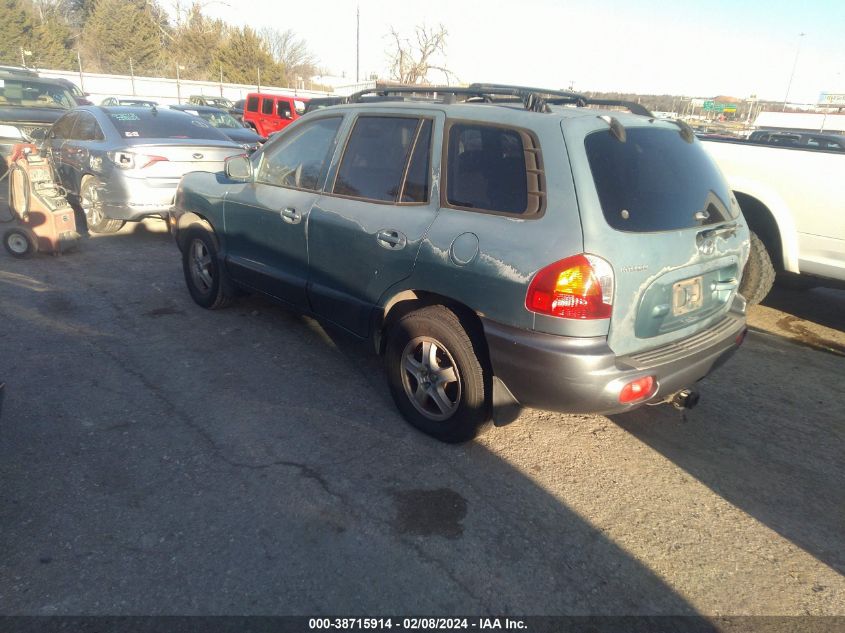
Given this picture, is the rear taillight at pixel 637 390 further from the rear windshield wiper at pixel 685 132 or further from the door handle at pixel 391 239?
the rear windshield wiper at pixel 685 132

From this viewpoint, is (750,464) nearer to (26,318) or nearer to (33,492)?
(33,492)

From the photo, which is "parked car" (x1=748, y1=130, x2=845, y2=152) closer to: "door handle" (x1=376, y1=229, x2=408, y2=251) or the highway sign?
the highway sign

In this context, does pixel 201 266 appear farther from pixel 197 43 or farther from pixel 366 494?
pixel 197 43

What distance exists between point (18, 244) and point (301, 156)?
14.9 feet

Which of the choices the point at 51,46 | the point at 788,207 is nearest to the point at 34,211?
the point at 788,207

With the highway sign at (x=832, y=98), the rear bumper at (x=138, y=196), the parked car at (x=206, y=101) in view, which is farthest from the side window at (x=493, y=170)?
the parked car at (x=206, y=101)

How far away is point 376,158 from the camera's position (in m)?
3.60

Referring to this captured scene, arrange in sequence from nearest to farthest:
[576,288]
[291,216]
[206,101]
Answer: [576,288], [291,216], [206,101]

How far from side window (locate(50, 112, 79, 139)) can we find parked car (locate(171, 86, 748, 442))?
5.93 meters

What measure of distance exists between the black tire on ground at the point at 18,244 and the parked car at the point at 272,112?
39.7 ft

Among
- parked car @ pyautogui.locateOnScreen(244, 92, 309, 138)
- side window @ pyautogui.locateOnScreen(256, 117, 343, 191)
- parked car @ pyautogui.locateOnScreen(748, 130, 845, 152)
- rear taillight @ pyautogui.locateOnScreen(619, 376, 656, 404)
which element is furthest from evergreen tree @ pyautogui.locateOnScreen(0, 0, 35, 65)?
rear taillight @ pyautogui.locateOnScreen(619, 376, 656, 404)

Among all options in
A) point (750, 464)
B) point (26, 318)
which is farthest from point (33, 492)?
point (750, 464)

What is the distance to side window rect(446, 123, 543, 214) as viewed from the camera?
9.20ft

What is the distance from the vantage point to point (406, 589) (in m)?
2.33
